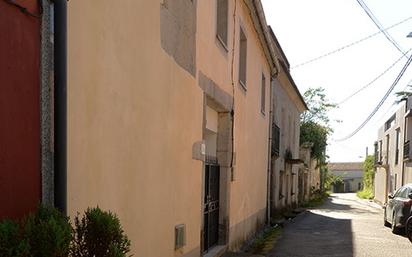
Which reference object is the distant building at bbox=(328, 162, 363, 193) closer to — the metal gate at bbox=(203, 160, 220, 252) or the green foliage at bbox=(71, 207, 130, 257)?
the metal gate at bbox=(203, 160, 220, 252)

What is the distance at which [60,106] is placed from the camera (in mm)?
2709

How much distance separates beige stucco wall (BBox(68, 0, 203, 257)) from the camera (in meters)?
3.10

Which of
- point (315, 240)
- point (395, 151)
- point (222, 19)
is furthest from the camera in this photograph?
point (395, 151)

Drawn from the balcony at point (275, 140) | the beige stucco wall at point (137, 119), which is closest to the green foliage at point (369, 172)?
the balcony at point (275, 140)

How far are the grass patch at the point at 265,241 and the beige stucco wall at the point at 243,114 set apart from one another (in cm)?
33

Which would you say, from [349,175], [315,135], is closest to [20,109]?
[315,135]

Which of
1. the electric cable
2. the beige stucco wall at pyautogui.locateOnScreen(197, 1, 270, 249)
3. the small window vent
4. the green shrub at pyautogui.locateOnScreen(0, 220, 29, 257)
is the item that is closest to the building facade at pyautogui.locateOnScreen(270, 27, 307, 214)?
the beige stucco wall at pyautogui.locateOnScreen(197, 1, 270, 249)

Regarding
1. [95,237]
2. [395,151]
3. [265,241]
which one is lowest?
[265,241]

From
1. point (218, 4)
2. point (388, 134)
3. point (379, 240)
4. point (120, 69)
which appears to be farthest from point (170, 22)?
point (388, 134)

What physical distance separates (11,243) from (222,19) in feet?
22.2

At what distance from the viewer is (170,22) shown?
16.3 ft

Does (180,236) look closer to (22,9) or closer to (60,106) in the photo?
(60,106)

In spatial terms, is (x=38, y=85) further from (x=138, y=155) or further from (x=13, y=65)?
(x=138, y=155)

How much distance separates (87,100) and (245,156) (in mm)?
7285
